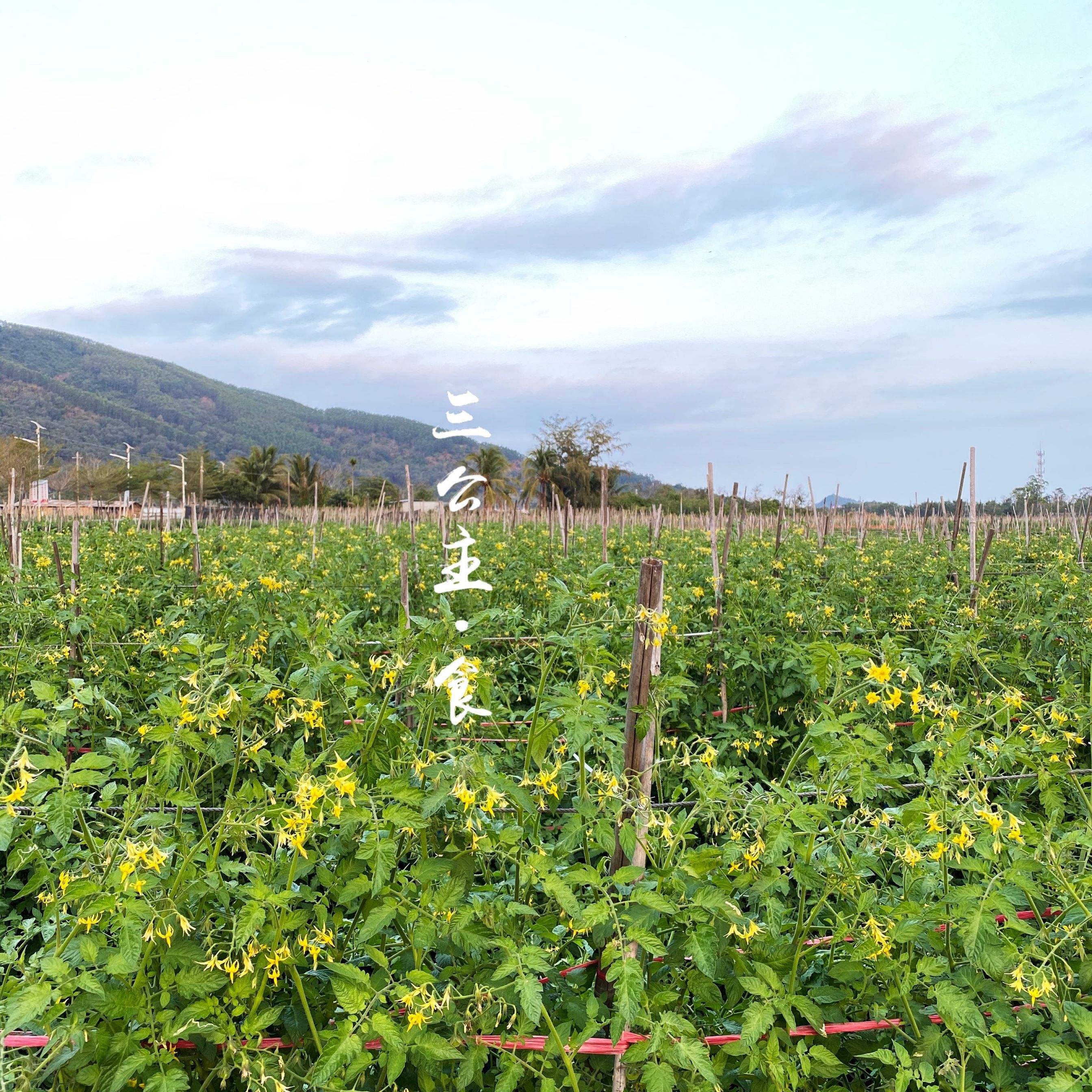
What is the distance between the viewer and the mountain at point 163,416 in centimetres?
11375

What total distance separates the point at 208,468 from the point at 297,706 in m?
72.0

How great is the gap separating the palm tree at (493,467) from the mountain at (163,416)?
19874 millimetres

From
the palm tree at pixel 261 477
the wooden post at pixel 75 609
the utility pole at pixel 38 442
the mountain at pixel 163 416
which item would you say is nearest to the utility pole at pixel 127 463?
the utility pole at pixel 38 442

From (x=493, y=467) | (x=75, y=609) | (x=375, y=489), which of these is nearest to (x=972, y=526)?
(x=75, y=609)

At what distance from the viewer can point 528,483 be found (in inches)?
2324

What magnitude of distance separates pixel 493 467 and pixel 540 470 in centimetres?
643

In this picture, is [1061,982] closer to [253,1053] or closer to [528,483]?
[253,1053]

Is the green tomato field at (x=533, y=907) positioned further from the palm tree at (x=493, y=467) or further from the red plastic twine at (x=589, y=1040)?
the palm tree at (x=493, y=467)

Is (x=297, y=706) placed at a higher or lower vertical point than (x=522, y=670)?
higher

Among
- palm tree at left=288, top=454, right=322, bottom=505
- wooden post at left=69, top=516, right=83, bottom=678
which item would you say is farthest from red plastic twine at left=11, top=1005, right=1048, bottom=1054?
palm tree at left=288, top=454, right=322, bottom=505

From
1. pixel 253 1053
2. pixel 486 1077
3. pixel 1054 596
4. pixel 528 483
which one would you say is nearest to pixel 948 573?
pixel 1054 596

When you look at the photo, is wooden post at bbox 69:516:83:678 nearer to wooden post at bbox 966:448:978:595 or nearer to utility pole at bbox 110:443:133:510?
wooden post at bbox 966:448:978:595

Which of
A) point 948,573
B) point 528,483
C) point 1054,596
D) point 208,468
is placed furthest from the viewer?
point 208,468

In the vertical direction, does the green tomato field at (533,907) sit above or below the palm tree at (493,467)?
below
